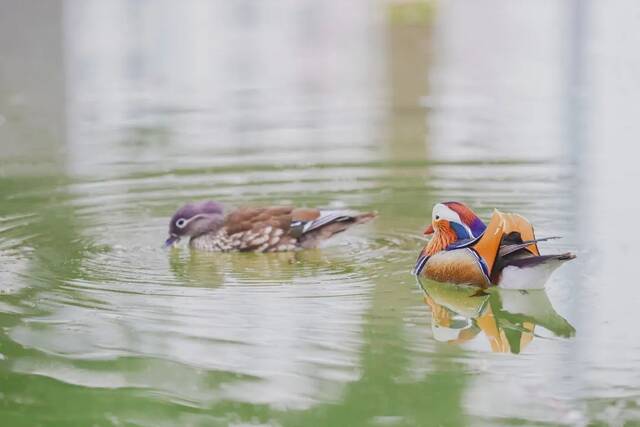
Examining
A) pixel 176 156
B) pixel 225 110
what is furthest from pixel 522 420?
pixel 225 110

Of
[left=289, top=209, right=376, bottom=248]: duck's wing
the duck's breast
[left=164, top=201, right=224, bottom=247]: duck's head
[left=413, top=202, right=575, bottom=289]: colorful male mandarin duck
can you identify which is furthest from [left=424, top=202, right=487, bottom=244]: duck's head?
[left=164, top=201, right=224, bottom=247]: duck's head

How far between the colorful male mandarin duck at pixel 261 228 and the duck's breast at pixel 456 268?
0.94 metres

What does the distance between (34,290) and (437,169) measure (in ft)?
11.9

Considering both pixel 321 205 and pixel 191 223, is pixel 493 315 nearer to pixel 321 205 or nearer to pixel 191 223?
pixel 191 223

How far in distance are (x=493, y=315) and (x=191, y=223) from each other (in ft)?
6.75

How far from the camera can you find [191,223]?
8336mm

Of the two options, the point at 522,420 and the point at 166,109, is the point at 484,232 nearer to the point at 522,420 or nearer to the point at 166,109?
the point at 522,420

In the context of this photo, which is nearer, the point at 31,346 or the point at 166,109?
the point at 31,346

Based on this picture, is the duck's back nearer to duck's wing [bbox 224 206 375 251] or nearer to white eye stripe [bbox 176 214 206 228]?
duck's wing [bbox 224 206 375 251]

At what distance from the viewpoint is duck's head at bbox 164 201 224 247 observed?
8328 millimetres

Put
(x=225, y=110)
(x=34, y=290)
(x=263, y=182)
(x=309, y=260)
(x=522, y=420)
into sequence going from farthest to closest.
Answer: (x=225, y=110), (x=263, y=182), (x=309, y=260), (x=34, y=290), (x=522, y=420)

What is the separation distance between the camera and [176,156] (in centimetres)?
1118

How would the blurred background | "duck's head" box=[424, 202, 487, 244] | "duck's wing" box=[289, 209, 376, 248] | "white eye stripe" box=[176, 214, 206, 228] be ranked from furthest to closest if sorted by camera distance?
1. "white eye stripe" box=[176, 214, 206, 228]
2. "duck's wing" box=[289, 209, 376, 248]
3. "duck's head" box=[424, 202, 487, 244]
4. the blurred background

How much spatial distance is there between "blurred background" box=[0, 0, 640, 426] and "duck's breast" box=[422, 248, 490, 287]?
0.50ft
